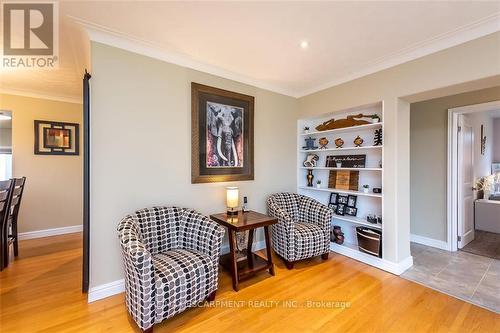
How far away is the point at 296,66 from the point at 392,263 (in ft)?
8.55

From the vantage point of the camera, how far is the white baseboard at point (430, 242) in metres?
3.31

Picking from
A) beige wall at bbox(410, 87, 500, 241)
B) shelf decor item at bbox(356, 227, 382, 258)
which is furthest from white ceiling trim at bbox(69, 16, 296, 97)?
beige wall at bbox(410, 87, 500, 241)

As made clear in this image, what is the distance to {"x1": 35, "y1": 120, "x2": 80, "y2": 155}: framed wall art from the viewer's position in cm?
377

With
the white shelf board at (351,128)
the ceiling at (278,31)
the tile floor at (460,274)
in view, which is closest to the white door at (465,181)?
the tile floor at (460,274)

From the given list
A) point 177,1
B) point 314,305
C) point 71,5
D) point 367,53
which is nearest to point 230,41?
point 177,1

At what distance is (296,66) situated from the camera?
2812 mm

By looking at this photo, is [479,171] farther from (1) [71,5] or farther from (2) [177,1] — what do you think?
(1) [71,5]

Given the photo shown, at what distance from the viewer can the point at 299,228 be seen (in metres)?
2.83

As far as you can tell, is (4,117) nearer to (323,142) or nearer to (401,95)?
(323,142)

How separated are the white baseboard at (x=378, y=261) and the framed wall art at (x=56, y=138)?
15.7 feet

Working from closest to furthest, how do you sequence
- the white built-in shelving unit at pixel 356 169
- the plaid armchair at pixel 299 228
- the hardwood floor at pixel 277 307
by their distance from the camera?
1. the hardwood floor at pixel 277 307
2. the plaid armchair at pixel 299 228
3. the white built-in shelving unit at pixel 356 169

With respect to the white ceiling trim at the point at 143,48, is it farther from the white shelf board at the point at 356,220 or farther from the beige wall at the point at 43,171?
the beige wall at the point at 43,171

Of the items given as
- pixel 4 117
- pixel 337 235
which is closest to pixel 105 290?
pixel 337 235

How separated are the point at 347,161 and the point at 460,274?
1780 millimetres
